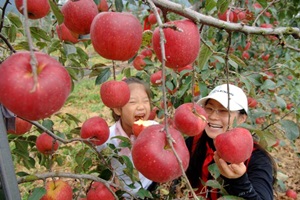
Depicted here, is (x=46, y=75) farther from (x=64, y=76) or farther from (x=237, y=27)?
(x=237, y=27)

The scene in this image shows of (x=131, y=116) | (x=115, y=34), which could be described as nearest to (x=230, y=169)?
(x=131, y=116)

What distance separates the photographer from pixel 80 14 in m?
0.71

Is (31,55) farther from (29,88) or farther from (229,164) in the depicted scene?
(229,164)

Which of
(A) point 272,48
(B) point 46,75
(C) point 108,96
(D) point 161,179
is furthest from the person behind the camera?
(A) point 272,48

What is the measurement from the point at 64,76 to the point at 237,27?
36 centimetres

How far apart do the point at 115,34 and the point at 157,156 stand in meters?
0.26

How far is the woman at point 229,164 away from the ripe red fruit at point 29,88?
847 millimetres

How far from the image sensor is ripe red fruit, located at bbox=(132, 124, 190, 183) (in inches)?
23.3

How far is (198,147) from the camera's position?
169cm

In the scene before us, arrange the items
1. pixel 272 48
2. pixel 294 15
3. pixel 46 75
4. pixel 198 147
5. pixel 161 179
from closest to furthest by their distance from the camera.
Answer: pixel 46 75 < pixel 161 179 < pixel 198 147 < pixel 294 15 < pixel 272 48

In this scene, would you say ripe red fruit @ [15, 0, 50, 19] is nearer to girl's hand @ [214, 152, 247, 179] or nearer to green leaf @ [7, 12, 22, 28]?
green leaf @ [7, 12, 22, 28]

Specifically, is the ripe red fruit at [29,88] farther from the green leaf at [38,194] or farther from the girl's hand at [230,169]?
the girl's hand at [230,169]

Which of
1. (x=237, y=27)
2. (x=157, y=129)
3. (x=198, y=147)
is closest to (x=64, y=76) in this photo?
(x=157, y=129)

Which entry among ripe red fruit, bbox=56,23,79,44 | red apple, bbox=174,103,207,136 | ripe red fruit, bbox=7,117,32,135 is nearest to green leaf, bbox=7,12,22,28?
ripe red fruit, bbox=56,23,79,44
